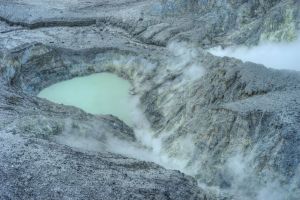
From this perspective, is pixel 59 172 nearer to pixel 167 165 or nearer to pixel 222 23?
pixel 167 165

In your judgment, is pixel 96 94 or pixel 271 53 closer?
pixel 271 53

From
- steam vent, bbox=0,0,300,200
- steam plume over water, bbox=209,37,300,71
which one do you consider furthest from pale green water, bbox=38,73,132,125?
steam plume over water, bbox=209,37,300,71

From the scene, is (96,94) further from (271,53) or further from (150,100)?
(271,53)

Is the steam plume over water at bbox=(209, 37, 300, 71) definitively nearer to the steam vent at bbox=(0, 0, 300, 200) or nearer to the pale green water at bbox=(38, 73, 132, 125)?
the steam vent at bbox=(0, 0, 300, 200)

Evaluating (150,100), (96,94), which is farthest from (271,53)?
(96,94)

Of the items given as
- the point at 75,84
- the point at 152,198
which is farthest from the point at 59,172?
the point at 75,84

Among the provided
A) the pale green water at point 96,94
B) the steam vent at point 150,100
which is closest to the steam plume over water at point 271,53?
the steam vent at point 150,100
